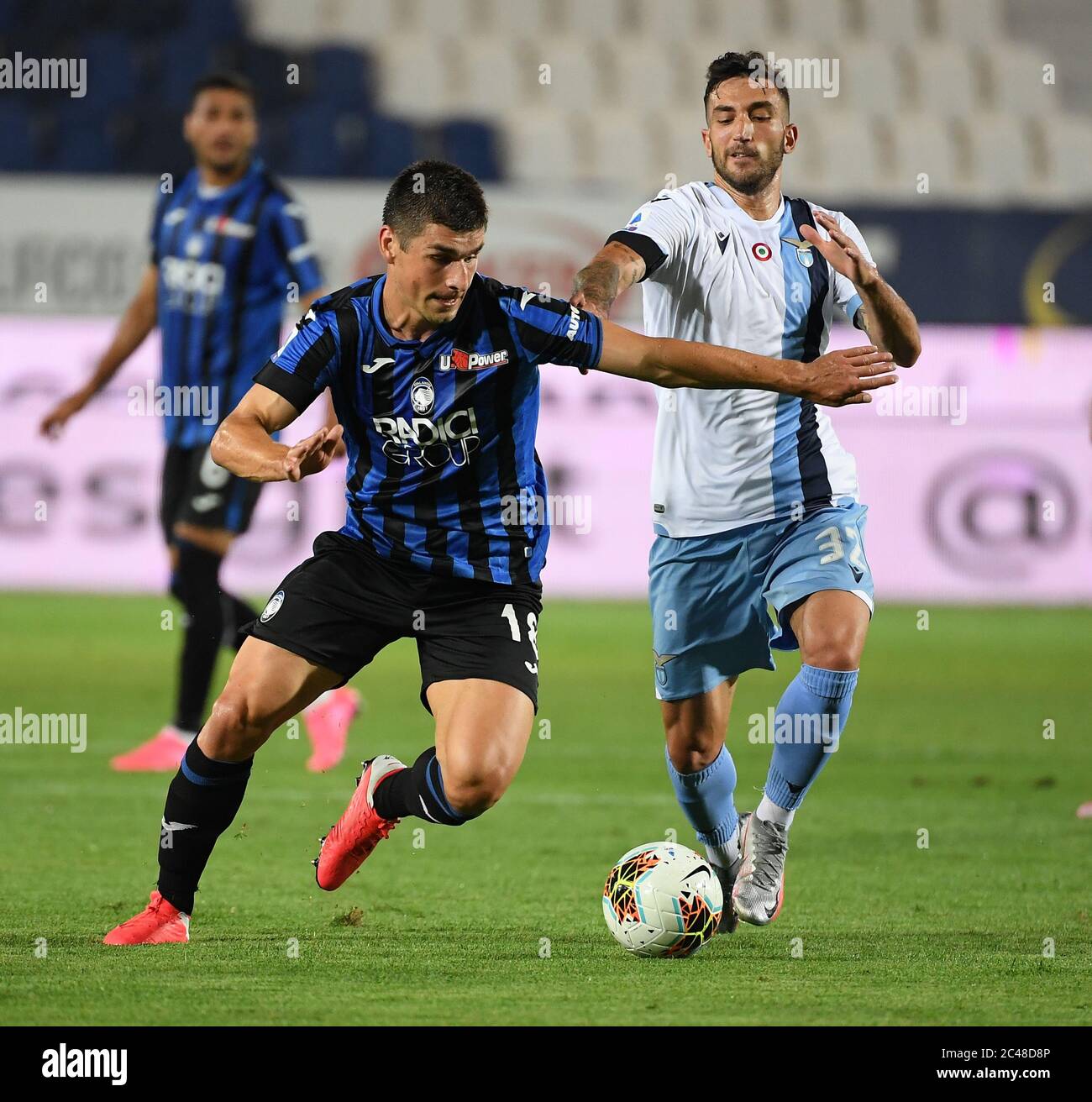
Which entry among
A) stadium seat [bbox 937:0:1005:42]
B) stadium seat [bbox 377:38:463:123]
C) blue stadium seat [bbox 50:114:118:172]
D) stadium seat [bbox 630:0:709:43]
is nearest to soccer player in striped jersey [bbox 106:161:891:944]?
blue stadium seat [bbox 50:114:118:172]

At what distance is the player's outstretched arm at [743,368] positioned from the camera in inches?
170

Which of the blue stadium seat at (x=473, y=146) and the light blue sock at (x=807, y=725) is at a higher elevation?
the blue stadium seat at (x=473, y=146)

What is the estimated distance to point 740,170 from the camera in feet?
17.2

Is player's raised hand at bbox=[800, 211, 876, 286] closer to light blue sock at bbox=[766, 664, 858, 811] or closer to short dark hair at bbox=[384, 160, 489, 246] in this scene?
short dark hair at bbox=[384, 160, 489, 246]

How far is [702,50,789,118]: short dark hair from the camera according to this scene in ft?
17.0

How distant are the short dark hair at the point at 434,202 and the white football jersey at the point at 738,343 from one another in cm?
84

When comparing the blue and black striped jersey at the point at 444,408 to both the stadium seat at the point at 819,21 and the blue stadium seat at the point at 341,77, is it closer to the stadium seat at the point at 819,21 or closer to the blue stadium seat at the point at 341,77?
the blue stadium seat at the point at 341,77

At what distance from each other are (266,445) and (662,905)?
5.03 feet

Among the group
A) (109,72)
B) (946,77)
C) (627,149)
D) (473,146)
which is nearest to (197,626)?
(473,146)

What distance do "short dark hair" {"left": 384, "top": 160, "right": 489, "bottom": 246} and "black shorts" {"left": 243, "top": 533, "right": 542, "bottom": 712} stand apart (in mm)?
894

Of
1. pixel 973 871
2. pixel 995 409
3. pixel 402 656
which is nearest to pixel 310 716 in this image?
pixel 973 871

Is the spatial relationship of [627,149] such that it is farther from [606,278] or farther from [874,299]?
[606,278]

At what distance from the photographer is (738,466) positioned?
17.1 ft

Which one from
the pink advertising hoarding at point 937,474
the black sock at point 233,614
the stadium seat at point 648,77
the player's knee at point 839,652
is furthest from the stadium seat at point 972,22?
the player's knee at point 839,652
